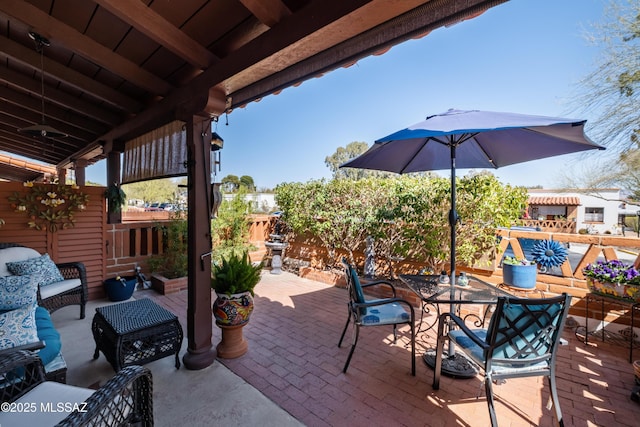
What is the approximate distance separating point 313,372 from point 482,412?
1.30 meters

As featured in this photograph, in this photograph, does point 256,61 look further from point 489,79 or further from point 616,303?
point 489,79

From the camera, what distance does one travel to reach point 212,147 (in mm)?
2842

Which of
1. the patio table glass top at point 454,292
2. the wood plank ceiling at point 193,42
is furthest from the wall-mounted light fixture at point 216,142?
the patio table glass top at point 454,292

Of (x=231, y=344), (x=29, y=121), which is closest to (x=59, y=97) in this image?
(x=29, y=121)

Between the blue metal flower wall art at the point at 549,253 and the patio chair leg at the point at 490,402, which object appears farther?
the blue metal flower wall art at the point at 549,253

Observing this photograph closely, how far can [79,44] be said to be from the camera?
228 centimetres

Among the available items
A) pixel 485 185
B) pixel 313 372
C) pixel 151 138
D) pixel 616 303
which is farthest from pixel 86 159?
pixel 616 303

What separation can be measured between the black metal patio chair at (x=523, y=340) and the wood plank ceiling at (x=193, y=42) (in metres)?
1.65

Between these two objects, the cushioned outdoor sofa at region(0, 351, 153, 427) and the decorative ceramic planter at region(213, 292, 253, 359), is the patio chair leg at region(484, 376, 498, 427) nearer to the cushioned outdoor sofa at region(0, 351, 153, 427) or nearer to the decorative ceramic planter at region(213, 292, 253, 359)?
the cushioned outdoor sofa at region(0, 351, 153, 427)

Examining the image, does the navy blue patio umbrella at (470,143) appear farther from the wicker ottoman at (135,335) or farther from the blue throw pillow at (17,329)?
the blue throw pillow at (17,329)

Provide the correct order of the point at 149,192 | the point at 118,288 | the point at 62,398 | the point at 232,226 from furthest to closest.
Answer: the point at 149,192 → the point at 232,226 → the point at 118,288 → the point at 62,398

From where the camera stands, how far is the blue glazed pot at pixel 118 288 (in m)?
4.16

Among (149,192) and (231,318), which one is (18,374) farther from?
(149,192)

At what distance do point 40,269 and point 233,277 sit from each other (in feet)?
8.28
